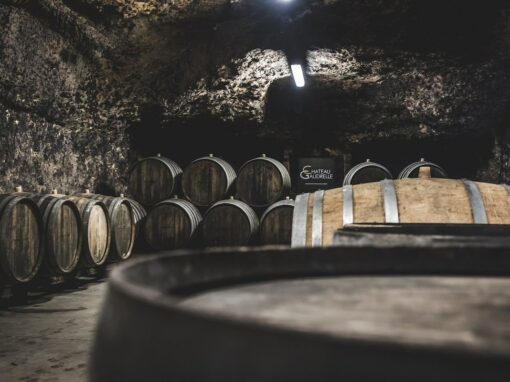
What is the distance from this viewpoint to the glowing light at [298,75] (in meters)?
8.02

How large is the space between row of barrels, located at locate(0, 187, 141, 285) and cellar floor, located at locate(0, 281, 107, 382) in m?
0.32

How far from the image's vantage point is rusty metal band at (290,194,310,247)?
3.25 metres

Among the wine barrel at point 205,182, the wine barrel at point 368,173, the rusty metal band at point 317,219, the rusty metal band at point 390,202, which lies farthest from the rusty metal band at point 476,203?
the wine barrel at point 205,182

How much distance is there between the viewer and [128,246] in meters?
7.13

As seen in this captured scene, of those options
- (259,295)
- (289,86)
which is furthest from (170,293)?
(289,86)

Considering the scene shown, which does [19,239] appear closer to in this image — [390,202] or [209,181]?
[390,202]

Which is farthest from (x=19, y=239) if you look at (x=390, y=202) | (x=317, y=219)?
(x=390, y=202)

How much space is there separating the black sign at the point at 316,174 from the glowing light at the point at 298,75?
157cm

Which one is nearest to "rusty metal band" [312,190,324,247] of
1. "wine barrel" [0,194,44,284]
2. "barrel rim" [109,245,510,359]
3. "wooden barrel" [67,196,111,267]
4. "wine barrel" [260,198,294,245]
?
"barrel rim" [109,245,510,359]

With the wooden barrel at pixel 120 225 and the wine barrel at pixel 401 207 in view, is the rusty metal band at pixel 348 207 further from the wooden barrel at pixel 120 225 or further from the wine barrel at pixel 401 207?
the wooden barrel at pixel 120 225

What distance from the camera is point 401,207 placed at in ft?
11.0

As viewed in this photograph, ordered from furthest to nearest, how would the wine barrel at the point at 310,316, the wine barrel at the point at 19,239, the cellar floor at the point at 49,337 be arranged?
the wine barrel at the point at 19,239 → the cellar floor at the point at 49,337 → the wine barrel at the point at 310,316

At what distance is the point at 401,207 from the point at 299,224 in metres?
0.71

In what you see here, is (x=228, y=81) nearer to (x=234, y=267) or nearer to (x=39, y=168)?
(x=39, y=168)
